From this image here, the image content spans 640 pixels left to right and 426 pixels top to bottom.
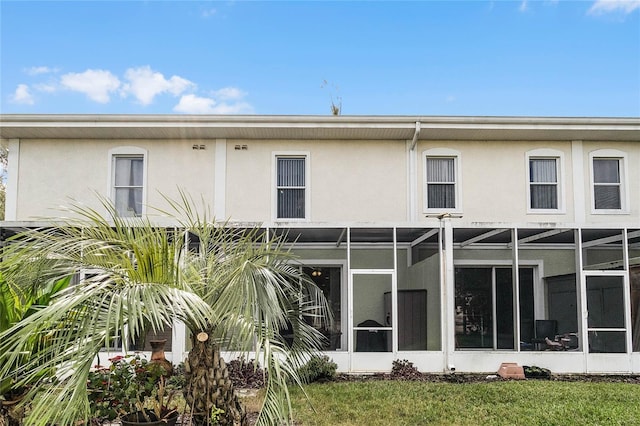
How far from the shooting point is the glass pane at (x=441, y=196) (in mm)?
12898

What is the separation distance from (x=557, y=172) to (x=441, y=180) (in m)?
2.71

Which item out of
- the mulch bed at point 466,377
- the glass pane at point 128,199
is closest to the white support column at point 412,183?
the mulch bed at point 466,377

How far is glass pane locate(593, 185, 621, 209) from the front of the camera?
13016 mm

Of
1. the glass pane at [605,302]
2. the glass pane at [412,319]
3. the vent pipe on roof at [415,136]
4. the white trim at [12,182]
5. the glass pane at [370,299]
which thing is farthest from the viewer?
the glass pane at [370,299]

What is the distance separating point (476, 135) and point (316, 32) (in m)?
5.72

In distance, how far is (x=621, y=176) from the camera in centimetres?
1307

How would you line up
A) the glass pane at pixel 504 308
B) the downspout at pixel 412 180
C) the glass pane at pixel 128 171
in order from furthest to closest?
the glass pane at pixel 504 308 < the glass pane at pixel 128 171 < the downspout at pixel 412 180

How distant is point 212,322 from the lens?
490 centimetres

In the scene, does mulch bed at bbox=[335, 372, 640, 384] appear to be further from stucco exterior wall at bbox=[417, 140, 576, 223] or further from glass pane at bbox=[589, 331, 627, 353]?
stucco exterior wall at bbox=[417, 140, 576, 223]

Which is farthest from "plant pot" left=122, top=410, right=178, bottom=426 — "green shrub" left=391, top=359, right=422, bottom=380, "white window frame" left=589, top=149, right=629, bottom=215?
"white window frame" left=589, top=149, right=629, bottom=215

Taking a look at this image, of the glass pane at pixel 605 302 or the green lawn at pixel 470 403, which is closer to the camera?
the green lawn at pixel 470 403

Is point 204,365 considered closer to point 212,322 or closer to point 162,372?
point 212,322

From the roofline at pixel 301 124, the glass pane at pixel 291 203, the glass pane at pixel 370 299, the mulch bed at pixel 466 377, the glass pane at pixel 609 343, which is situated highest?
the roofline at pixel 301 124

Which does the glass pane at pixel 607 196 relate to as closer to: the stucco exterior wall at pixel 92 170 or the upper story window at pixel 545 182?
the upper story window at pixel 545 182
